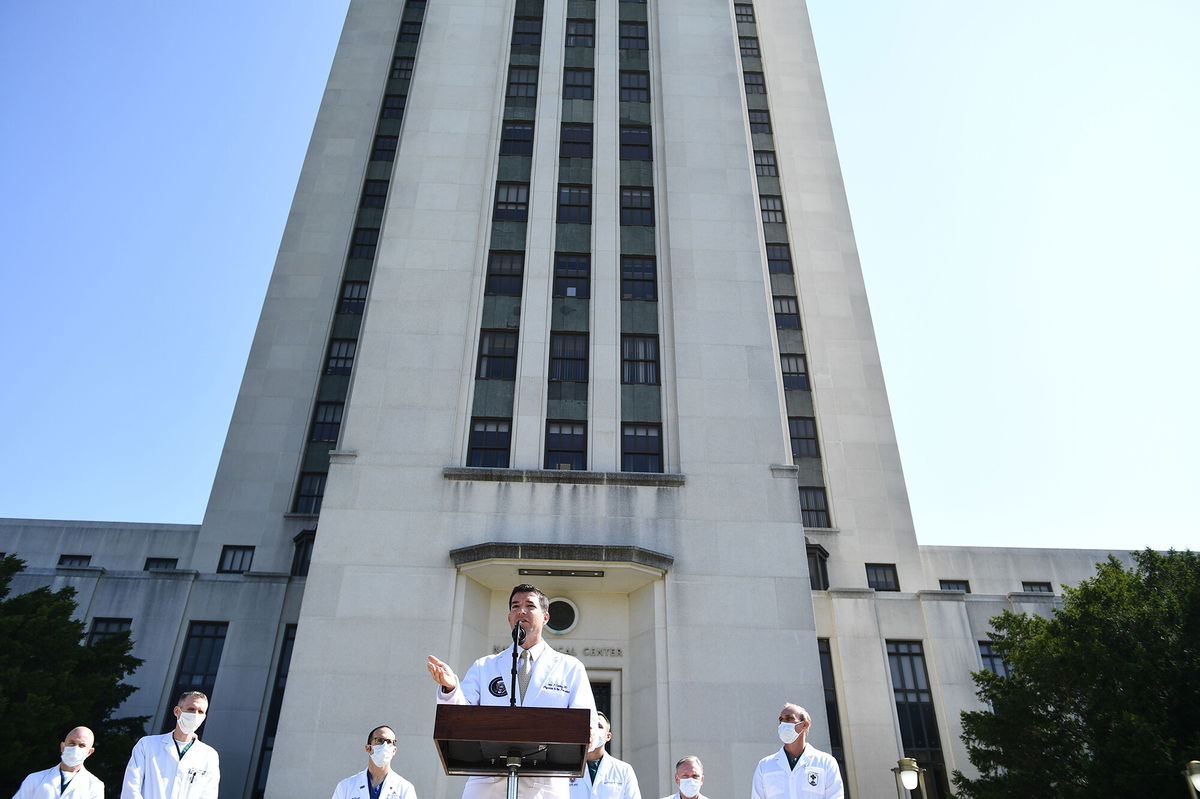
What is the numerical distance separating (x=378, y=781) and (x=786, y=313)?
33537mm

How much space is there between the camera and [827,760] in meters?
9.84

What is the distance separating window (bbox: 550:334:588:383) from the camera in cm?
2625

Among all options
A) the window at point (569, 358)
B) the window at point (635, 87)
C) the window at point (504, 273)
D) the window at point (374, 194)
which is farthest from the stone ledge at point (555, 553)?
the window at point (374, 194)

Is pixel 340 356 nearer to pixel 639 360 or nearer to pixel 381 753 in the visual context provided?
pixel 639 360

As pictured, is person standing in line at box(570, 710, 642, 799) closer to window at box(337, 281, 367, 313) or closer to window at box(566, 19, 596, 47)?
window at box(566, 19, 596, 47)

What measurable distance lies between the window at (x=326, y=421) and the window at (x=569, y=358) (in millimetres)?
13683

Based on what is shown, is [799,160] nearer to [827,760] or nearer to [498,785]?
[827,760]

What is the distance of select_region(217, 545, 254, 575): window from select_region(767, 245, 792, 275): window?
2785 centimetres

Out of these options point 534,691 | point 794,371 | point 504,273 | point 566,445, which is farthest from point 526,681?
point 794,371

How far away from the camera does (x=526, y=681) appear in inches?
272

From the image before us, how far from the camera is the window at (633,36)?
3478cm

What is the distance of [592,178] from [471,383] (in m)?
10.1

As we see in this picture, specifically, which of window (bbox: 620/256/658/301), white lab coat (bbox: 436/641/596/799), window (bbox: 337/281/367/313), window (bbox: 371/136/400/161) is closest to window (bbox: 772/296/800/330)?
window (bbox: 620/256/658/301)

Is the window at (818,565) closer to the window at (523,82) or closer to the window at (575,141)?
the window at (575,141)
